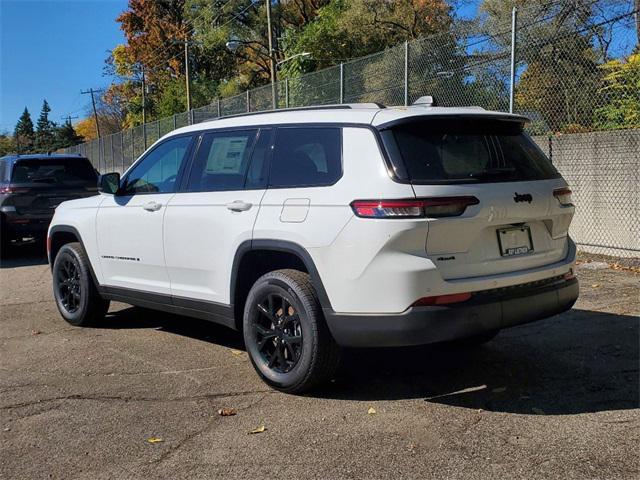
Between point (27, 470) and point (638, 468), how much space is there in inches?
122

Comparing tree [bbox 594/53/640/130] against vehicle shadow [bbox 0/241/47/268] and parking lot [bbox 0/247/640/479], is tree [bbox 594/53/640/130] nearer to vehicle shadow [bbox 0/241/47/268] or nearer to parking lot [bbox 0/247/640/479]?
parking lot [bbox 0/247/640/479]

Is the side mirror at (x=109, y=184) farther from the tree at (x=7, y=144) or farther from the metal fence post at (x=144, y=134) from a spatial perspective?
the tree at (x=7, y=144)

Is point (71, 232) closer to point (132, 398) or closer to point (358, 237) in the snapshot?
point (132, 398)

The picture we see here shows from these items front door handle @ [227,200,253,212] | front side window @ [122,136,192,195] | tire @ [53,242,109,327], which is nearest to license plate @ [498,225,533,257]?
front door handle @ [227,200,253,212]

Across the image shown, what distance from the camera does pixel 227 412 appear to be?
13.2 feet

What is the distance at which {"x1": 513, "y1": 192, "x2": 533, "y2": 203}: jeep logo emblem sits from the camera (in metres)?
3.97

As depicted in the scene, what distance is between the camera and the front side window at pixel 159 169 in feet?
17.5

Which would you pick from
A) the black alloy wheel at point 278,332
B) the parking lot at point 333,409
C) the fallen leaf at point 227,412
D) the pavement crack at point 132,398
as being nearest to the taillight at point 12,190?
the parking lot at point 333,409

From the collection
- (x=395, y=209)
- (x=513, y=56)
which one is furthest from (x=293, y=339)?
(x=513, y=56)

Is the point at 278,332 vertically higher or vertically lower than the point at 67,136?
lower

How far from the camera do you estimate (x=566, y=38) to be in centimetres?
930

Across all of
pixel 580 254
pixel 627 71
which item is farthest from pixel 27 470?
pixel 627 71

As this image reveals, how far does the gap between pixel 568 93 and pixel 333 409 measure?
7.04 metres

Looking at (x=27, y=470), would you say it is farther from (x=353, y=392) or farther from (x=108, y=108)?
(x=108, y=108)
